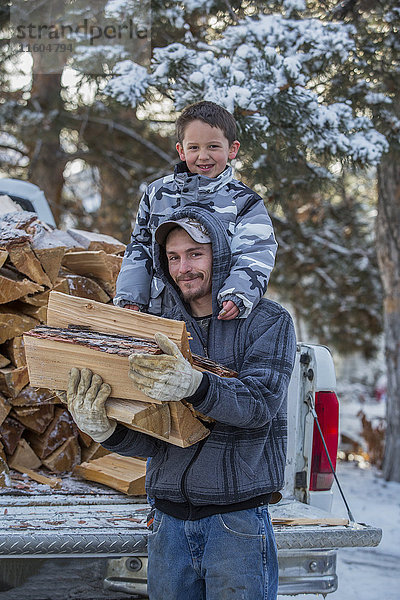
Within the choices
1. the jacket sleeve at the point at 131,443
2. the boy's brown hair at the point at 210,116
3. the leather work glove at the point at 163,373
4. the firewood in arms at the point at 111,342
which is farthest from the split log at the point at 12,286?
the leather work glove at the point at 163,373

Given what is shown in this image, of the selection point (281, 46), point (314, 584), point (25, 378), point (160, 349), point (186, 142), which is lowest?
point (314, 584)

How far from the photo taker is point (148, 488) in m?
2.08

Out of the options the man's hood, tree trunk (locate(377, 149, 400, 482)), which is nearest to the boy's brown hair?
the man's hood

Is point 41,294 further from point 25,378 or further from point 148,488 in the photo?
point 148,488

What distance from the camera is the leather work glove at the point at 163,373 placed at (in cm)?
171

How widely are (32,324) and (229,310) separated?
63.2 inches

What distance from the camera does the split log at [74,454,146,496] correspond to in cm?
292

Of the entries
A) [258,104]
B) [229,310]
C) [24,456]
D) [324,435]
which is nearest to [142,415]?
[229,310]

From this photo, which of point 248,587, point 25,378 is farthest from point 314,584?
point 25,378

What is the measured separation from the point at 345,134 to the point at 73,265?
235cm

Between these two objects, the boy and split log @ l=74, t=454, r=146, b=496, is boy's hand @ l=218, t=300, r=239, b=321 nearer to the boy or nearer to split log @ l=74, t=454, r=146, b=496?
the boy

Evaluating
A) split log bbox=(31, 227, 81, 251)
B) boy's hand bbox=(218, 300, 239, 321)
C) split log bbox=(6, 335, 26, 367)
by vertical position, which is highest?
split log bbox=(31, 227, 81, 251)

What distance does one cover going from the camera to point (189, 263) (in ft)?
6.90

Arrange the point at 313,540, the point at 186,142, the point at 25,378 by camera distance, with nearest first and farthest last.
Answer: the point at 313,540, the point at 186,142, the point at 25,378
